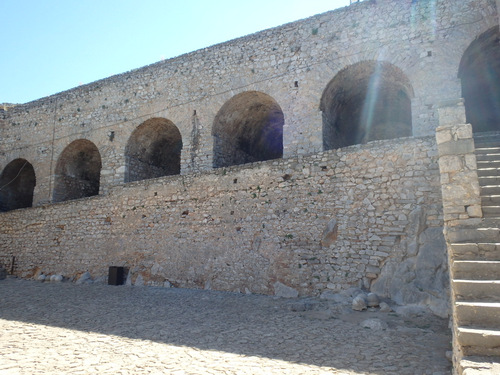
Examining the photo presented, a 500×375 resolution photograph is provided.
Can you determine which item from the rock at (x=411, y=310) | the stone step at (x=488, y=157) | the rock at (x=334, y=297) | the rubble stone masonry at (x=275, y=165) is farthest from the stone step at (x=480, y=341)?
the rock at (x=334, y=297)

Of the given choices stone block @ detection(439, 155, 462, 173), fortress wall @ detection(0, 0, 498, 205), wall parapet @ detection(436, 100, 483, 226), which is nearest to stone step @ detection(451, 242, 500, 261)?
wall parapet @ detection(436, 100, 483, 226)

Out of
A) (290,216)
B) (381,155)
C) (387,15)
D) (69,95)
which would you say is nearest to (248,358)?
(290,216)

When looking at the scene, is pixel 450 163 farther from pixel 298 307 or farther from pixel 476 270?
pixel 298 307

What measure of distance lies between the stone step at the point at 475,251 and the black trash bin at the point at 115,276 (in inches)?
362

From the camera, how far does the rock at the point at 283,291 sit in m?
7.92

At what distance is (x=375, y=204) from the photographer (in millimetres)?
7547

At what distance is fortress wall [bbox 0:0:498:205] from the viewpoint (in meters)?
8.87

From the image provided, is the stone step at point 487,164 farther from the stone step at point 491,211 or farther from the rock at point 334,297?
the rock at point 334,297

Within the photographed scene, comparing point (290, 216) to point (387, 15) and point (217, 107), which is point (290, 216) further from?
point (387, 15)

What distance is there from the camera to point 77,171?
15688 millimetres

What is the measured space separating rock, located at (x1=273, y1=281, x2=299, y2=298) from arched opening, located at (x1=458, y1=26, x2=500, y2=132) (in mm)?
6709

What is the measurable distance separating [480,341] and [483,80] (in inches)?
402

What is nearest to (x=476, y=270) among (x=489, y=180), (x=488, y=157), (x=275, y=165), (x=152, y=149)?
(x=489, y=180)

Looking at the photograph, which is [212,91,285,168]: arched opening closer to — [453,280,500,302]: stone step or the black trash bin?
the black trash bin
